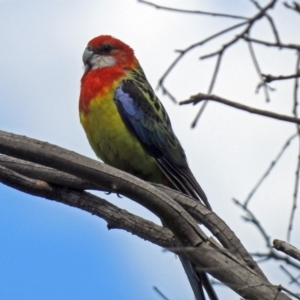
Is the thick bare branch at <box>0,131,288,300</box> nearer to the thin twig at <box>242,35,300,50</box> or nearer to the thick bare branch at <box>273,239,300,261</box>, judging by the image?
the thick bare branch at <box>273,239,300,261</box>

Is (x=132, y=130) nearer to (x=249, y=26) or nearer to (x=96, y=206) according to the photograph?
(x=96, y=206)

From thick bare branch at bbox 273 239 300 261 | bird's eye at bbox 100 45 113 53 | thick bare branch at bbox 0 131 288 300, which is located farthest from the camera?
bird's eye at bbox 100 45 113 53

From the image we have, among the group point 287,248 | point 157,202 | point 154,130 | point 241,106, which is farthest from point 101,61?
point 241,106

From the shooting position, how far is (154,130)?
6.27 meters

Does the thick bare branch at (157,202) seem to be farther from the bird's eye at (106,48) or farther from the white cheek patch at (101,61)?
the bird's eye at (106,48)

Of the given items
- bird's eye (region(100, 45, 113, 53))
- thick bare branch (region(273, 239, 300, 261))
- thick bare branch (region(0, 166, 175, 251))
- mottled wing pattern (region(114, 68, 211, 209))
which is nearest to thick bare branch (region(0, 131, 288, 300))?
thick bare branch (region(273, 239, 300, 261))

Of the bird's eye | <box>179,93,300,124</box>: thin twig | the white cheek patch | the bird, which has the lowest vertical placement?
<box>179,93,300,124</box>: thin twig

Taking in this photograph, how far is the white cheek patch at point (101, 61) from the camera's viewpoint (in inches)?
267

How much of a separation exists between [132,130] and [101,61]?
1.11 metres

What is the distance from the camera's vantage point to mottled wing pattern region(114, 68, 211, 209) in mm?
6008

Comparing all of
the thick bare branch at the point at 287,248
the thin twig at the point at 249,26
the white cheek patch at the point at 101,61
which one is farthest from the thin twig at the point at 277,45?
the white cheek patch at the point at 101,61

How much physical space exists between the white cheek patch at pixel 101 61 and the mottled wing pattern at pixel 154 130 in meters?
0.33

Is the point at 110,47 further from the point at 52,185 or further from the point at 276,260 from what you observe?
the point at 276,260

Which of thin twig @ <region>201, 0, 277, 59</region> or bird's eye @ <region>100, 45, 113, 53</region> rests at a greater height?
bird's eye @ <region>100, 45, 113, 53</region>
